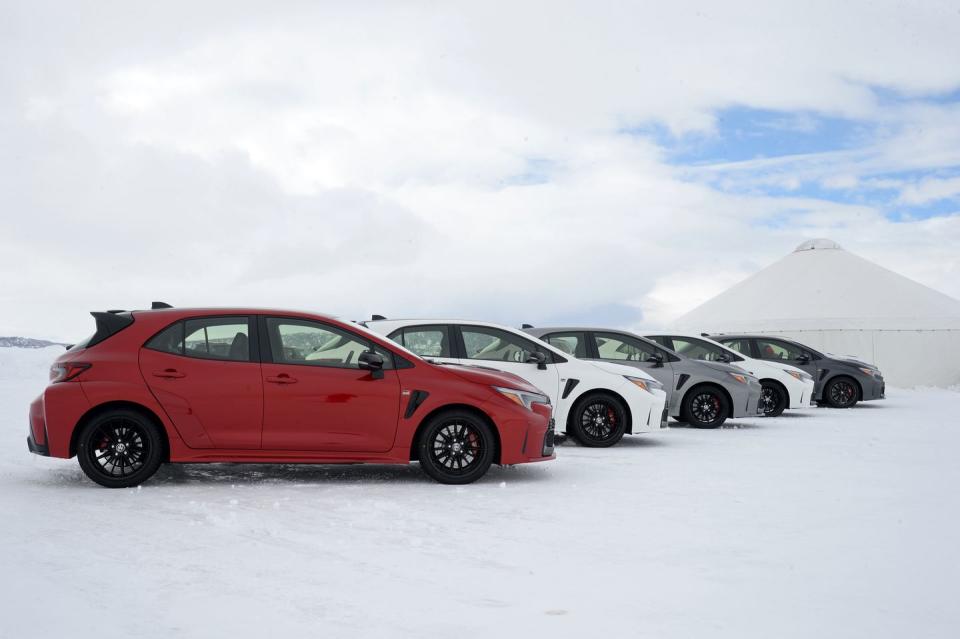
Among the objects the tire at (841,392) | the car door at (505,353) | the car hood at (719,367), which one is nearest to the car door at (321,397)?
the car door at (505,353)

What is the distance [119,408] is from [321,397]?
1748mm

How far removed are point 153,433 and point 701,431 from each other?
8989 mm

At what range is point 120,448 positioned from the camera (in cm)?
831

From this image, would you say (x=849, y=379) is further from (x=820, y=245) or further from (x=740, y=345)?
(x=820, y=245)

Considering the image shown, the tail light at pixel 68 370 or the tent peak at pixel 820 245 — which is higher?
the tent peak at pixel 820 245

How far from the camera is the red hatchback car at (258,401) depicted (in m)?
8.28

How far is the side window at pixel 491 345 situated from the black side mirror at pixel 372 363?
10.5ft

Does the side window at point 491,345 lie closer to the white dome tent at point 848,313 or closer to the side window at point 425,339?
the side window at point 425,339

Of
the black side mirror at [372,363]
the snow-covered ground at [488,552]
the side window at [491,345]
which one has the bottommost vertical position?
the snow-covered ground at [488,552]

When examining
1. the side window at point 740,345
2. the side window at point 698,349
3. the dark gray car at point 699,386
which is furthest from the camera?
the side window at point 740,345

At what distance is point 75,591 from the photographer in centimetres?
494

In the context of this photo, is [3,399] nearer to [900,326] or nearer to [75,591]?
[75,591]

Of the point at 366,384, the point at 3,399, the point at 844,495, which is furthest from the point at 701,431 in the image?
the point at 3,399

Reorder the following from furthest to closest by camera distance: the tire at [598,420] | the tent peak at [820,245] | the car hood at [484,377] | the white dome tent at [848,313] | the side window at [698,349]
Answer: the tent peak at [820,245], the white dome tent at [848,313], the side window at [698,349], the tire at [598,420], the car hood at [484,377]
